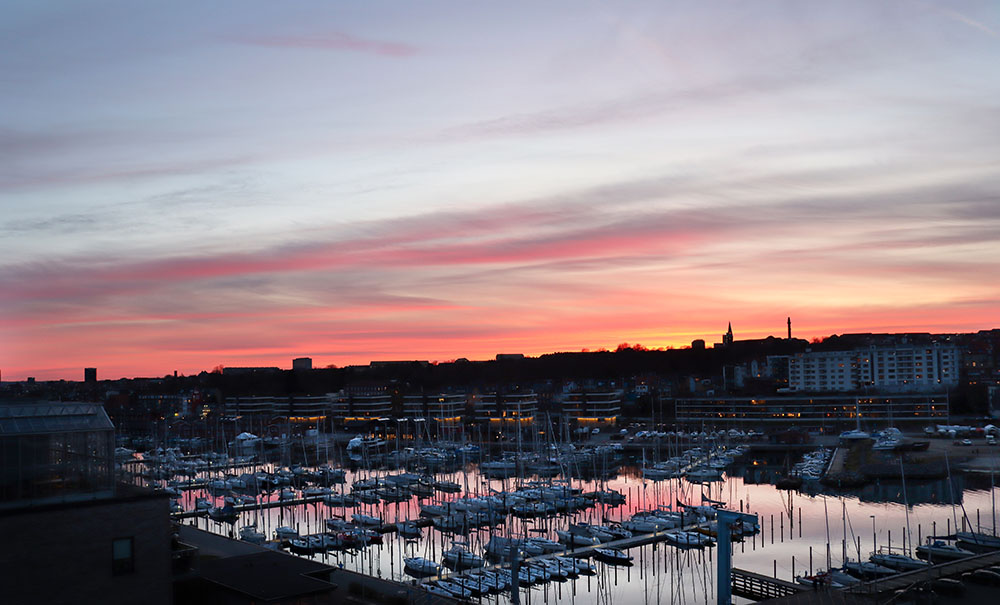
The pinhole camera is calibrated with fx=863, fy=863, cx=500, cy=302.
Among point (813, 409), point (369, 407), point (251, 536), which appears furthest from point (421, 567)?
point (369, 407)

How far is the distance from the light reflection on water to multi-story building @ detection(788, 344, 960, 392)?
5689 centimetres

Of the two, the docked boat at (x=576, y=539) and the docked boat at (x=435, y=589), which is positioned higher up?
the docked boat at (x=435, y=589)

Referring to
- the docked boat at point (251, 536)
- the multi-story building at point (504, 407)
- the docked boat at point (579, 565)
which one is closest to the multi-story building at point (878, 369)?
the multi-story building at point (504, 407)

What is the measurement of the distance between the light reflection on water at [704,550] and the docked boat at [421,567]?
46 cm

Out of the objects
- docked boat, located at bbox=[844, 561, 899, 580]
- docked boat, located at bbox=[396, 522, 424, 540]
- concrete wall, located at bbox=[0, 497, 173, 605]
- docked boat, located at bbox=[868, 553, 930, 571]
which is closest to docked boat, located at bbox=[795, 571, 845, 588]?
docked boat, located at bbox=[844, 561, 899, 580]

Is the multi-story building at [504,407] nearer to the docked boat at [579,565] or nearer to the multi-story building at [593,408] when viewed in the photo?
the multi-story building at [593,408]

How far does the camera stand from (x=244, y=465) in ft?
190

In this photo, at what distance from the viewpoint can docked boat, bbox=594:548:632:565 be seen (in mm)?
29109

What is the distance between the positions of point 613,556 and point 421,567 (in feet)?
21.5

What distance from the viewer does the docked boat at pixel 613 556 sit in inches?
1146

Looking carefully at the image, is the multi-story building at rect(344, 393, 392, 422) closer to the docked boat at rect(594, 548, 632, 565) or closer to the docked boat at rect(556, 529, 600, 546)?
the docked boat at rect(556, 529, 600, 546)

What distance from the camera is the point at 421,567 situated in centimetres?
2770

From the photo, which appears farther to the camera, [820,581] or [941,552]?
[941,552]

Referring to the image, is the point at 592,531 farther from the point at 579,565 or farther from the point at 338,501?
the point at 338,501
